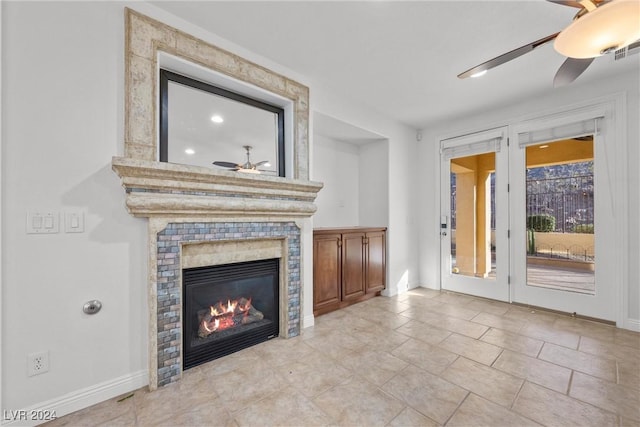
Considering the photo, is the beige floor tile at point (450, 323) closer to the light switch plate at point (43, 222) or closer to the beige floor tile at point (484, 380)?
the beige floor tile at point (484, 380)

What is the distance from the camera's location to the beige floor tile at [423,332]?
262cm

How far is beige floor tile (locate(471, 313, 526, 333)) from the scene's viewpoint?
9.52 ft

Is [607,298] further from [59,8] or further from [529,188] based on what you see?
[59,8]

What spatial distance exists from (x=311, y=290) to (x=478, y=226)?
2.73m

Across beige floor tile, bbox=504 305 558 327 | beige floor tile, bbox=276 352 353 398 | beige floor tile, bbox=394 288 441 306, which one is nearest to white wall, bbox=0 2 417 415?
beige floor tile, bbox=276 352 353 398

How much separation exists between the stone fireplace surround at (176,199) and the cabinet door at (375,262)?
158cm

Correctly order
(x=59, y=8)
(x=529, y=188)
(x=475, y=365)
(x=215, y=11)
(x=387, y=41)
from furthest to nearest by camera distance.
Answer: (x=529, y=188) → (x=387, y=41) → (x=475, y=365) → (x=215, y=11) → (x=59, y=8)

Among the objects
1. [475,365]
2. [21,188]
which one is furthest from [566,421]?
[21,188]

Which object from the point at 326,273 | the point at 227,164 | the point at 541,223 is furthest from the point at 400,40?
the point at 541,223

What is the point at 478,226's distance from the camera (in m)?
3.99

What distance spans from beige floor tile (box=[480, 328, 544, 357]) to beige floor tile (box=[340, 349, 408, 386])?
3.46 ft

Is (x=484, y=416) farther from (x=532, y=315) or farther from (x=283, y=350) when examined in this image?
(x=532, y=315)

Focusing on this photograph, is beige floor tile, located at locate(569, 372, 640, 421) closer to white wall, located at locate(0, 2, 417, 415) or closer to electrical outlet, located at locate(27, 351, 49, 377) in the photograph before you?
white wall, located at locate(0, 2, 417, 415)

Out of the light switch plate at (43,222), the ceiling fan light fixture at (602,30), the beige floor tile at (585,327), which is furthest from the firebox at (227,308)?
the beige floor tile at (585,327)
